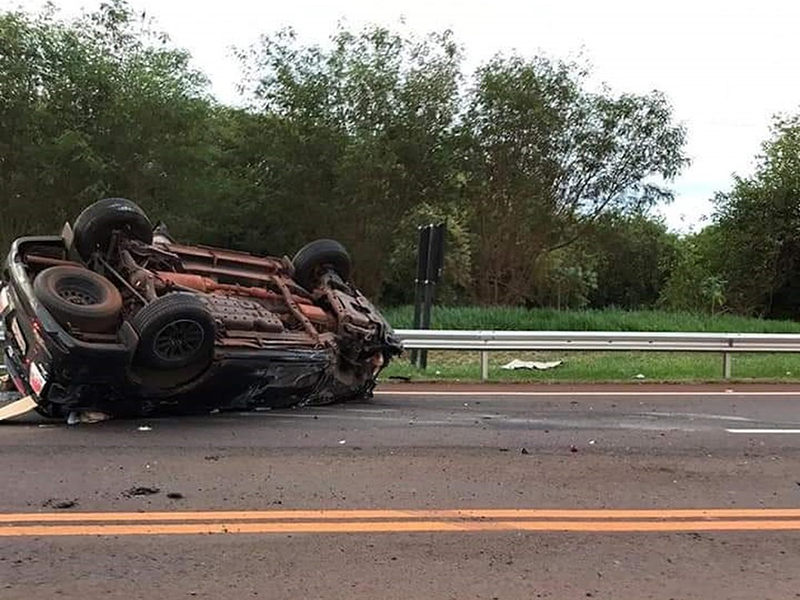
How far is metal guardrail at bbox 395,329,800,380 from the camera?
40.1ft

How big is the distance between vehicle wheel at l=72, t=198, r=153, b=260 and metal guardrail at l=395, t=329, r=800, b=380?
16.5 feet

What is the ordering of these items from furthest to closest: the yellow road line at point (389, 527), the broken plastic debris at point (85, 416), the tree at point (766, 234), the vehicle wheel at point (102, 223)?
the tree at point (766, 234), the vehicle wheel at point (102, 223), the broken plastic debris at point (85, 416), the yellow road line at point (389, 527)

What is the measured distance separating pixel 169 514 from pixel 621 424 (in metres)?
4.79

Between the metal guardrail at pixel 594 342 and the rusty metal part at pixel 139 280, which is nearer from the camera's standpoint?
the rusty metal part at pixel 139 280

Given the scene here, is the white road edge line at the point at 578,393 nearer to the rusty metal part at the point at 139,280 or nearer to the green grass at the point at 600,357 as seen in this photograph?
the green grass at the point at 600,357

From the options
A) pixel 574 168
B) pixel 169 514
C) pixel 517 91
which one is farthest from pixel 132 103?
pixel 169 514

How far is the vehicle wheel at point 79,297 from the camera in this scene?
688 centimetres

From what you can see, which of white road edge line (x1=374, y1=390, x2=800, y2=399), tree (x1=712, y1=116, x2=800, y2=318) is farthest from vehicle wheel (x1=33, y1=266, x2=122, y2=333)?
tree (x1=712, y1=116, x2=800, y2=318)

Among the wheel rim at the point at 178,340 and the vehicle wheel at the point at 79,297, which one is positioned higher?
the vehicle wheel at the point at 79,297

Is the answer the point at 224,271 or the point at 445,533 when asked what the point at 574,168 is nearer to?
the point at 224,271

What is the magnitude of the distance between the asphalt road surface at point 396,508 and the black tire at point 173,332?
0.59 m

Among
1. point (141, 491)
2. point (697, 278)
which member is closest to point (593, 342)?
point (141, 491)

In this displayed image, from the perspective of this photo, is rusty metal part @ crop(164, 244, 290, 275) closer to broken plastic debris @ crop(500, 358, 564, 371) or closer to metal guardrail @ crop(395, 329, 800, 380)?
metal guardrail @ crop(395, 329, 800, 380)

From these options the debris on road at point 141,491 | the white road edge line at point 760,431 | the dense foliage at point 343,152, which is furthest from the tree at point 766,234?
the debris on road at point 141,491
